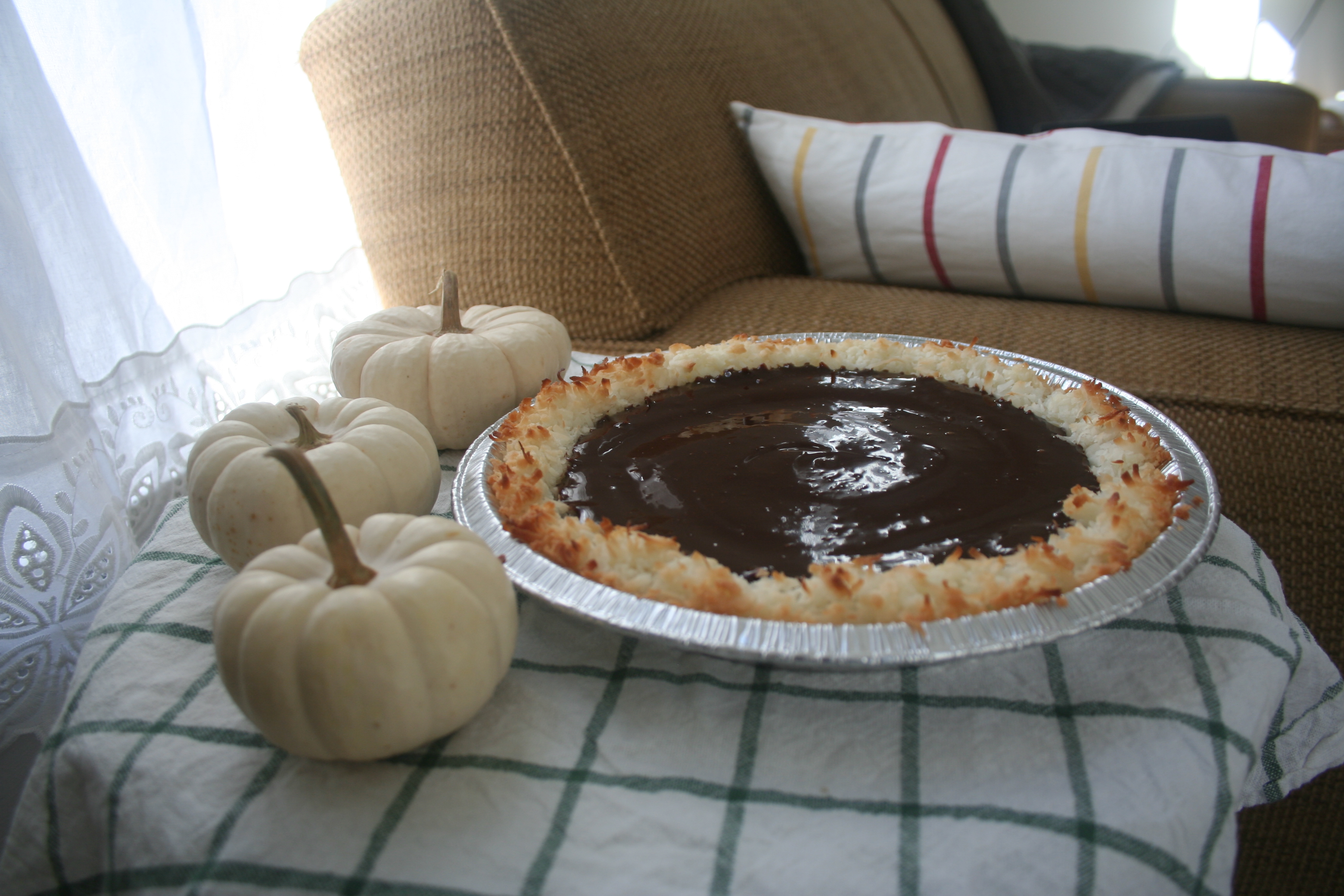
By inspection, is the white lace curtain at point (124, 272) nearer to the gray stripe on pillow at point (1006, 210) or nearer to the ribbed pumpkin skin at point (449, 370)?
the ribbed pumpkin skin at point (449, 370)

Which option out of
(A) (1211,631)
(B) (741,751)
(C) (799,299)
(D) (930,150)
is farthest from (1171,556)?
(D) (930,150)

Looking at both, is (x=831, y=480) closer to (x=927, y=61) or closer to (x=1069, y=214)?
(x=1069, y=214)

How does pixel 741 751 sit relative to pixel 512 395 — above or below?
below

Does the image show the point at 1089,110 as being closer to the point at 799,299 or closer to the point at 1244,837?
the point at 799,299

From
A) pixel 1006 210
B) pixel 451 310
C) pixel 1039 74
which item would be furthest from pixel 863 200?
pixel 1039 74

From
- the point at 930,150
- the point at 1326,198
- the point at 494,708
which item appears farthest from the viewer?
the point at 930,150
